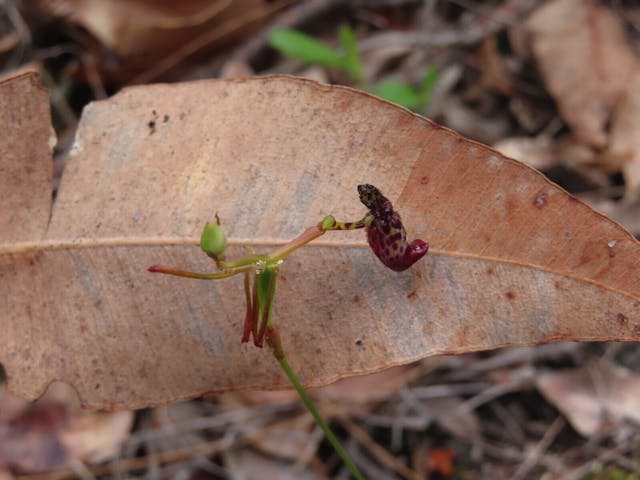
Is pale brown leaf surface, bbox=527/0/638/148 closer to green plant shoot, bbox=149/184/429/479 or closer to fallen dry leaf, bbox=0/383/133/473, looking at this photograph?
green plant shoot, bbox=149/184/429/479

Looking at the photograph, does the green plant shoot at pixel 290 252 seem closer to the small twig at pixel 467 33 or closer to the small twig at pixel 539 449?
the small twig at pixel 539 449

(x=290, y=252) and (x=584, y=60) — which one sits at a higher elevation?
(x=290, y=252)

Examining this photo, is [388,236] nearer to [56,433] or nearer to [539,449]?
[539,449]

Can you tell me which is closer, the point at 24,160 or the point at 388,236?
the point at 388,236

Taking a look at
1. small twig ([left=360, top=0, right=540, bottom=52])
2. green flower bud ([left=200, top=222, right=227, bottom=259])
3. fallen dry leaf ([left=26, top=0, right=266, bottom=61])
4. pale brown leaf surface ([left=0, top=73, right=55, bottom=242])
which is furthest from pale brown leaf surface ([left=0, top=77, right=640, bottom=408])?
small twig ([left=360, top=0, right=540, bottom=52])

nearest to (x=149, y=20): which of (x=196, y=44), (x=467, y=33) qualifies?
(x=196, y=44)

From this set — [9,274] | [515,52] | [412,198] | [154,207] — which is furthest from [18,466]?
[515,52]

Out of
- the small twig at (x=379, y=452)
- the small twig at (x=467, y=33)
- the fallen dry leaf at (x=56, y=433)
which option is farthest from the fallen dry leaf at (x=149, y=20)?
the small twig at (x=379, y=452)
